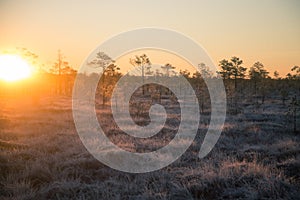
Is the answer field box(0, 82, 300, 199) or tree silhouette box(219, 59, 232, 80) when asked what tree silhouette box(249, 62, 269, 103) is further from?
field box(0, 82, 300, 199)

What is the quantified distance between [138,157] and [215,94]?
40.0 m

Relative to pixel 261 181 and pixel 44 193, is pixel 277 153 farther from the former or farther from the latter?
pixel 44 193

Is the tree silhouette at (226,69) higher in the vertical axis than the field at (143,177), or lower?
higher

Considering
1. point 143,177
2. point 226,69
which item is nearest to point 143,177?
point 143,177

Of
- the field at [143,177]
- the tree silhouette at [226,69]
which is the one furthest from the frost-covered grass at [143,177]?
the tree silhouette at [226,69]

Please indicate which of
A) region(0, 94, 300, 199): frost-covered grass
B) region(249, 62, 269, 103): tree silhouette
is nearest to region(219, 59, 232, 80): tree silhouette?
region(249, 62, 269, 103): tree silhouette

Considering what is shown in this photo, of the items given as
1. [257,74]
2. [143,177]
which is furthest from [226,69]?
[143,177]

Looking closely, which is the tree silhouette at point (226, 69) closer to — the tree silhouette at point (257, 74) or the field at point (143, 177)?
the tree silhouette at point (257, 74)

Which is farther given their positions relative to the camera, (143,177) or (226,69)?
(226,69)

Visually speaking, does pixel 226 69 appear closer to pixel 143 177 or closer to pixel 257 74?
pixel 257 74

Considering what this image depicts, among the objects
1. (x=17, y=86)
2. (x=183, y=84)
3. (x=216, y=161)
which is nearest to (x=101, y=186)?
(x=216, y=161)

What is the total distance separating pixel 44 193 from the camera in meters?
6.77

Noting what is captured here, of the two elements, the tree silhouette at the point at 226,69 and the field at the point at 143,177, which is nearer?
the field at the point at 143,177

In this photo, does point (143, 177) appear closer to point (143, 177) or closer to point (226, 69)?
point (143, 177)
